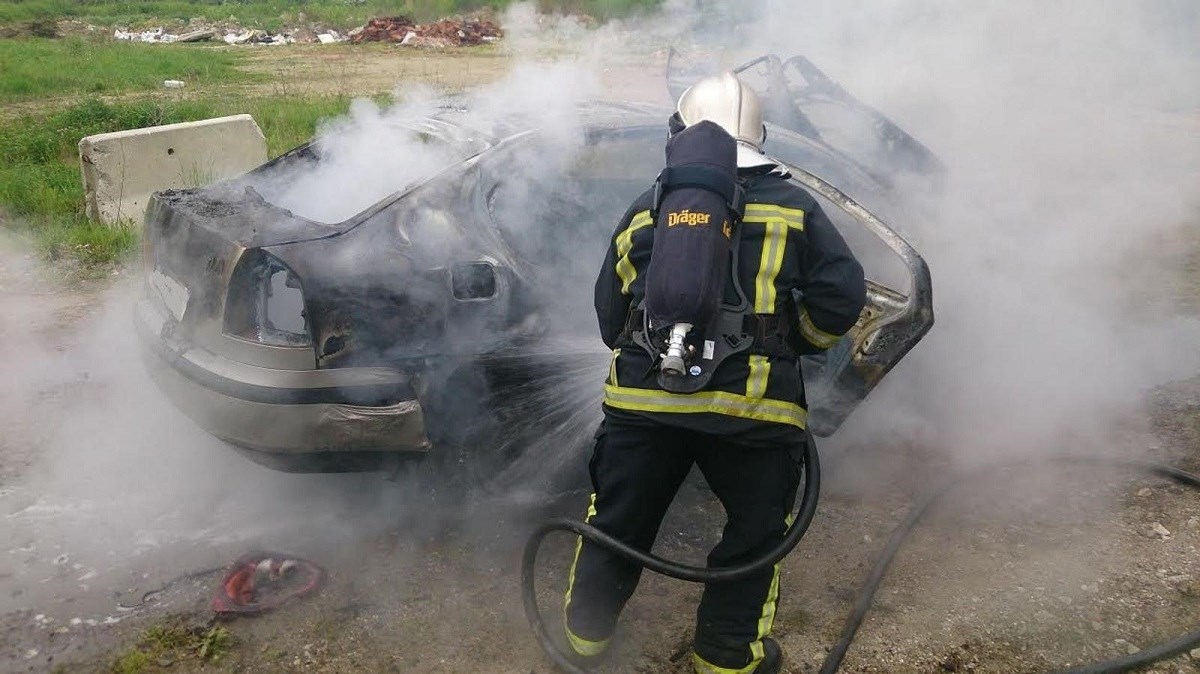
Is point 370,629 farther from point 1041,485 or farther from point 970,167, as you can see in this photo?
point 970,167

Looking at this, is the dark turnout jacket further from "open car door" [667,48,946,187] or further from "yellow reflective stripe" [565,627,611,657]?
"open car door" [667,48,946,187]

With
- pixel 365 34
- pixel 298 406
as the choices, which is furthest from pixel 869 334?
pixel 365 34

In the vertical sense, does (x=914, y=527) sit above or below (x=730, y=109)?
below

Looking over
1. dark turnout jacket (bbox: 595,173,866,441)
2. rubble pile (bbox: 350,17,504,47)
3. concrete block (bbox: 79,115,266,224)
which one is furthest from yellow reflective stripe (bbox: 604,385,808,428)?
rubble pile (bbox: 350,17,504,47)

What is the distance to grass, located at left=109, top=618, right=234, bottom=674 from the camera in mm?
2826

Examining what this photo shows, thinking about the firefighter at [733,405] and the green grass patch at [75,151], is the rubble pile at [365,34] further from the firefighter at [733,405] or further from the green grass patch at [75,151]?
the firefighter at [733,405]

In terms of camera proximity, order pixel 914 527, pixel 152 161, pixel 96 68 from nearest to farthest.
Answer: pixel 914 527
pixel 152 161
pixel 96 68

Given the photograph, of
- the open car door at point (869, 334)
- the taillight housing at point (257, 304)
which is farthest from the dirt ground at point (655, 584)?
the taillight housing at point (257, 304)

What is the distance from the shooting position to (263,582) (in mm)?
3232

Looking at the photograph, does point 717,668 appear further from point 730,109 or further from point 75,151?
point 75,151

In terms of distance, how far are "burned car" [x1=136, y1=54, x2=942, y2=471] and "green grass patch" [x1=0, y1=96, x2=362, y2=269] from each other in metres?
3.73

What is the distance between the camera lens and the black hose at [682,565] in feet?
8.61

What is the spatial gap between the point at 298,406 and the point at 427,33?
73.9ft

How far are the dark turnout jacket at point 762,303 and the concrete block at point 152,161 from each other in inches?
226
